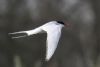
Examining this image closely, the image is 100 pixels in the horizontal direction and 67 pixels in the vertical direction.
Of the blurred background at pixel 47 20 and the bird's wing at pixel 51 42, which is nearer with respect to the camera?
the bird's wing at pixel 51 42

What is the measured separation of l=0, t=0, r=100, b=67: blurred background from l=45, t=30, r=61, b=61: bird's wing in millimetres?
7170

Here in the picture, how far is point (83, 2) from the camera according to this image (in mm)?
10766

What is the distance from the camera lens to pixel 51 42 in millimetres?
1689

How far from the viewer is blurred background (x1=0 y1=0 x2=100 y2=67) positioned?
9.31 m

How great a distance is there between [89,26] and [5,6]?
5.37 ft

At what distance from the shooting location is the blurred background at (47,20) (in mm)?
9312

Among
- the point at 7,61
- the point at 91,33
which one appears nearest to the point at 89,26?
the point at 91,33

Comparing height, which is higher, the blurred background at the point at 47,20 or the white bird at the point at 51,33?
the white bird at the point at 51,33

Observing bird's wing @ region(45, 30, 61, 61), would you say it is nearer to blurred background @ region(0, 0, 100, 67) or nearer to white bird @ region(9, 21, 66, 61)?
white bird @ region(9, 21, 66, 61)

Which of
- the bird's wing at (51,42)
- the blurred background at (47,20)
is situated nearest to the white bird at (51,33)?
the bird's wing at (51,42)

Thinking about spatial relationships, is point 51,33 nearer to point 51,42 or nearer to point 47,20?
point 51,42

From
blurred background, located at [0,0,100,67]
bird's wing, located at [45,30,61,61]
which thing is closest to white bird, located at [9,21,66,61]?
bird's wing, located at [45,30,61,61]

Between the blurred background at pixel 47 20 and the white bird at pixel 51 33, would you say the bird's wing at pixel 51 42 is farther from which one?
the blurred background at pixel 47 20

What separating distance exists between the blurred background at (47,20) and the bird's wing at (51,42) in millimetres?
7170
